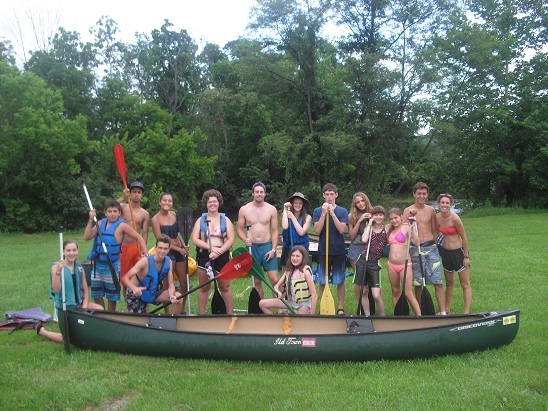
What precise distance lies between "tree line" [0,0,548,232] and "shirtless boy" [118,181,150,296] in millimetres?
14765

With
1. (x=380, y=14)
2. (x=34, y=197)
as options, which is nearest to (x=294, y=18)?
(x=380, y=14)

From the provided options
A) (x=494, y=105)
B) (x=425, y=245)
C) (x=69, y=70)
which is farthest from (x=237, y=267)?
(x=69, y=70)

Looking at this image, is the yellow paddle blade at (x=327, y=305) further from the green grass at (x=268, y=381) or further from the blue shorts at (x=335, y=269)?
the green grass at (x=268, y=381)

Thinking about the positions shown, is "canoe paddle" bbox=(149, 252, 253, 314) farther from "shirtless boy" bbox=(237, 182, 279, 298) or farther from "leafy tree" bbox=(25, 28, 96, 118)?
"leafy tree" bbox=(25, 28, 96, 118)

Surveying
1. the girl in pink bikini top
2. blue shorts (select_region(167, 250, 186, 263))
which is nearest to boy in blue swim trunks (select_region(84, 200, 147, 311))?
blue shorts (select_region(167, 250, 186, 263))

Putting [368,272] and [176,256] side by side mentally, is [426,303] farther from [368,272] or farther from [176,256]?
[176,256]

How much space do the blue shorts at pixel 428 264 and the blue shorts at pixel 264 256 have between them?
1.60 m

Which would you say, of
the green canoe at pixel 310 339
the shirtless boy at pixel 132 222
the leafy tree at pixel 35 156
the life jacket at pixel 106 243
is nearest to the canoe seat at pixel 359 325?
the green canoe at pixel 310 339

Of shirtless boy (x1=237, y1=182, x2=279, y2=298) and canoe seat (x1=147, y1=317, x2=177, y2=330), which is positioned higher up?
shirtless boy (x1=237, y1=182, x2=279, y2=298)

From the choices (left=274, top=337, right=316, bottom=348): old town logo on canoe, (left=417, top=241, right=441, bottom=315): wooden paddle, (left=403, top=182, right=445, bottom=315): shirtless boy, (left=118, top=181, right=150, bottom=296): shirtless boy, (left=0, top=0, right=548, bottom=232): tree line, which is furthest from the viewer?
(left=0, top=0, right=548, bottom=232): tree line

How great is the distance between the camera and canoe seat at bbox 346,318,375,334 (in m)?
4.98

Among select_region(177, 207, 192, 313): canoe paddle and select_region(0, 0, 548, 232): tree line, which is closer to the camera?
select_region(177, 207, 192, 313): canoe paddle

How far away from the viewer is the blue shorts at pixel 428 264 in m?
5.66

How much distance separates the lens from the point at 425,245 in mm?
5703
